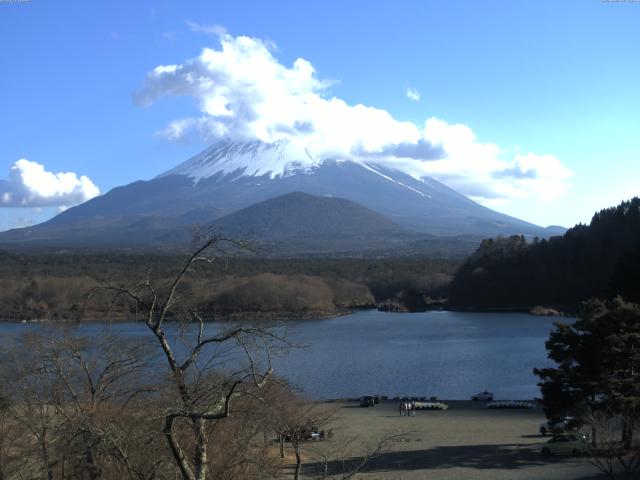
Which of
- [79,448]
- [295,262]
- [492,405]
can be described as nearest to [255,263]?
[295,262]

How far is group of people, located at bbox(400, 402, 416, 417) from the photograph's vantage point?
16.3 m

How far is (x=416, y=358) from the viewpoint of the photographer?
25312 mm

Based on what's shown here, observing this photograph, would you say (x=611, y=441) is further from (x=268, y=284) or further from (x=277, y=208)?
(x=277, y=208)

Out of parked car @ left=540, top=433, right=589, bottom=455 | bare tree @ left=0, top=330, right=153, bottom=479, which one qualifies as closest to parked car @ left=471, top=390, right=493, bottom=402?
parked car @ left=540, top=433, right=589, bottom=455

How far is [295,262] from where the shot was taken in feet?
222

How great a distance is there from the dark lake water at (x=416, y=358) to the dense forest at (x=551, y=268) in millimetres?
5769

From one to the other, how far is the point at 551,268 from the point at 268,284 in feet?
57.1

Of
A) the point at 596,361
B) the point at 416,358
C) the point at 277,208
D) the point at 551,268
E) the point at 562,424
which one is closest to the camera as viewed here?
the point at 596,361

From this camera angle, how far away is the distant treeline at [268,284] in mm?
39469

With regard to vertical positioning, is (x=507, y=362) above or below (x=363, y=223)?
below

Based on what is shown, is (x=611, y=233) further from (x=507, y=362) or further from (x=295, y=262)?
(x=295, y=262)

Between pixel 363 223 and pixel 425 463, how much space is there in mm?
106252

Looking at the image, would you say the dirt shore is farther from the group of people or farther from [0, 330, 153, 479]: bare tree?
[0, 330, 153, 479]: bare tree

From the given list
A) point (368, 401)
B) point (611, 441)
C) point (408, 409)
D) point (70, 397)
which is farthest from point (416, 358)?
point (70, 397)
